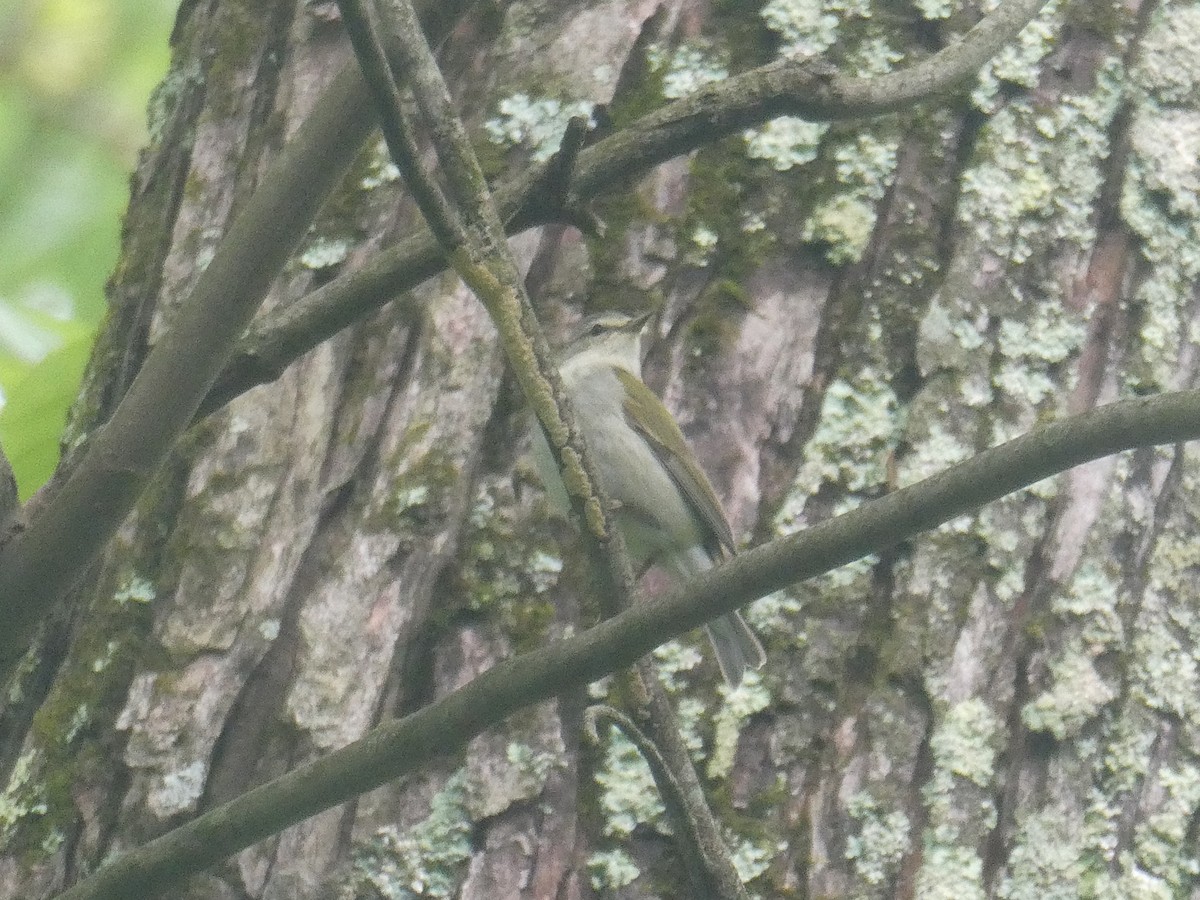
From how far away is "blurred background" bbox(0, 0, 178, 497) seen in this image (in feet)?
14.1

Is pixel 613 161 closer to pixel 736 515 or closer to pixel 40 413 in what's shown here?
pixel 736 515

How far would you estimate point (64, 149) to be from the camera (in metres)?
4.83

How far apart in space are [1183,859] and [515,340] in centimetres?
157

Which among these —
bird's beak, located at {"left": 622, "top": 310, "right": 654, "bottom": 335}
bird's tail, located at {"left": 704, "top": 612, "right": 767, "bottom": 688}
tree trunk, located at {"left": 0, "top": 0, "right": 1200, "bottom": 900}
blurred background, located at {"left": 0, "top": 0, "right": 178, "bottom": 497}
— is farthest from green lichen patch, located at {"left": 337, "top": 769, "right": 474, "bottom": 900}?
blurred background, located at {"left": 0, "top": 0, "right": 178, "bottom": 497}

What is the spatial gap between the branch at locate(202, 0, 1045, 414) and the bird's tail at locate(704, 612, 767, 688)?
77cm

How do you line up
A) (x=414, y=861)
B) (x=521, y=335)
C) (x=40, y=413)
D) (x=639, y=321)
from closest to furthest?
(x=521, y=335) < (x=414, y=861) < (x=639, y=321) < (x=40, y=413)

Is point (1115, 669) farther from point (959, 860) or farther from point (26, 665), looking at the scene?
point (26, 665)

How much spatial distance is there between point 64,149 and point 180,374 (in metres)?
3.35

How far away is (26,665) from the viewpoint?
272 cm

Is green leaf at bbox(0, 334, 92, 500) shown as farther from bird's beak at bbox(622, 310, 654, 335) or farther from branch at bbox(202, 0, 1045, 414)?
branch at bbox(202, 0, 1045, 414)

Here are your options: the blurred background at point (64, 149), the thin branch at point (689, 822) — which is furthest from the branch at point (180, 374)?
the blurred background at point (64, 149)

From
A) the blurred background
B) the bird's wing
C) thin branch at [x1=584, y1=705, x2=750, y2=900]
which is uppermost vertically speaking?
the blurred background

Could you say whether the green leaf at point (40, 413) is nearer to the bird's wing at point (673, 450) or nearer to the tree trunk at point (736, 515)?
the tree trunk at point (736, 515)

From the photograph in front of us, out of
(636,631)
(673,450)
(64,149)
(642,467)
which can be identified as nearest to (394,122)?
(636,631)
